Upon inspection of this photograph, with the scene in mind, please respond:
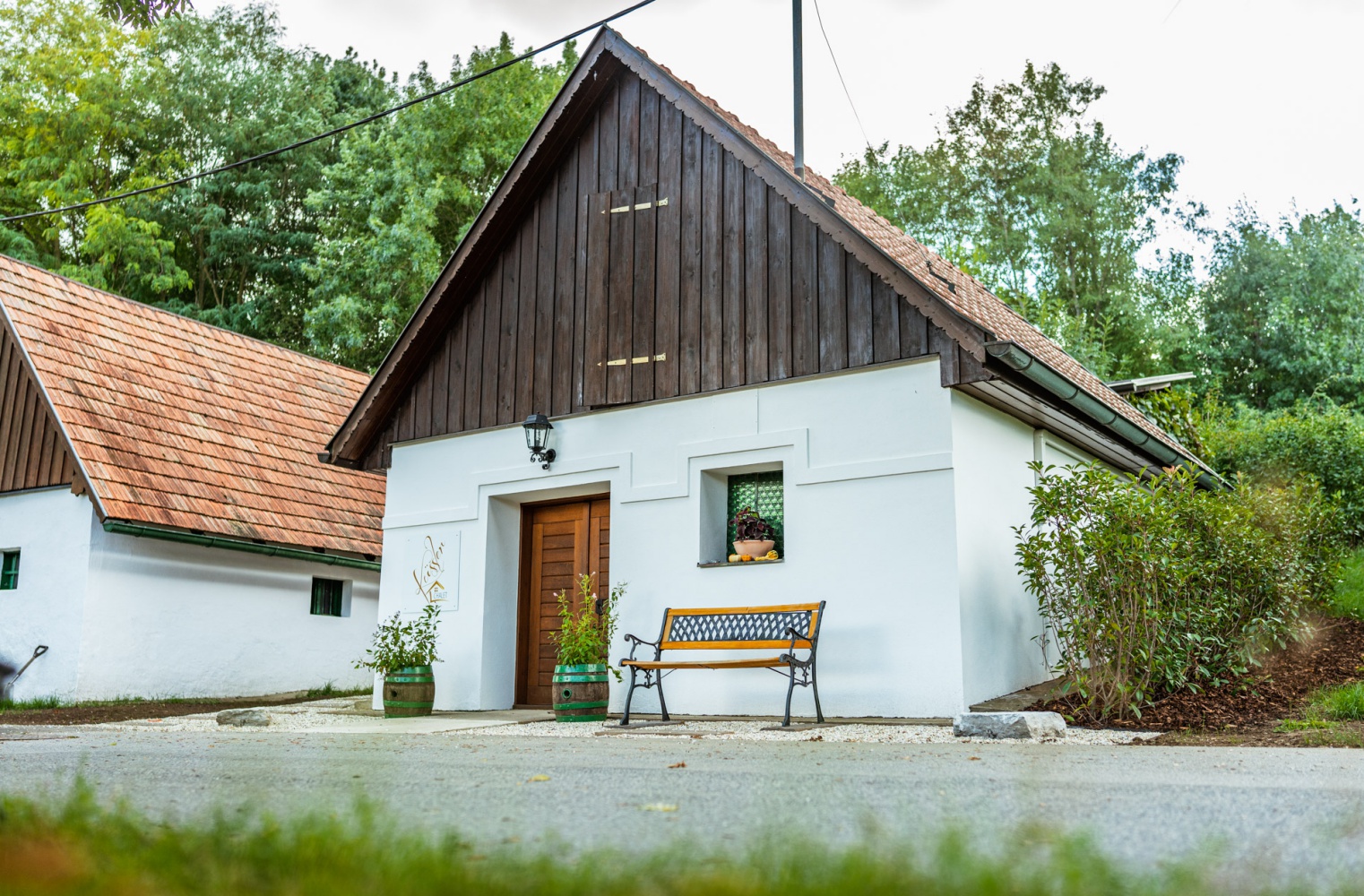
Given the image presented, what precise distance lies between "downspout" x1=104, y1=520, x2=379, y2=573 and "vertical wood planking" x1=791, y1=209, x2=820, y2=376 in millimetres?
8206

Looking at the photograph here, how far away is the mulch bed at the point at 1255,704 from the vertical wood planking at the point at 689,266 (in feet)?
13.6

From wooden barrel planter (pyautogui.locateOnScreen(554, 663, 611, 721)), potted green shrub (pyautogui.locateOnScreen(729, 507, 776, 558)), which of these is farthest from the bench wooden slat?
potted green shrub (pyautogui.locateOnScreen(729, 507, 776, 558))

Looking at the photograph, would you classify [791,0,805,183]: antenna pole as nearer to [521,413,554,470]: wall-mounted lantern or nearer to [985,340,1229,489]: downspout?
[985,340,1229,489]: downspout

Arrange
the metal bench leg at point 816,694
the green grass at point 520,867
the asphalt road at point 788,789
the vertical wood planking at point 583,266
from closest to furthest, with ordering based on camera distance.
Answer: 1. the green grass at point 520,867
2. the asphalt road at point 788,789
3. the metal bench leg at point 816,694
4. the vertical wood planking at point 583,266

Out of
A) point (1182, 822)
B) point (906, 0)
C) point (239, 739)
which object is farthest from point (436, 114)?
point (1182, 822)

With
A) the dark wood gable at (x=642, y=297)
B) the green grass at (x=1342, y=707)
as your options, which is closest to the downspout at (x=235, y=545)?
the dark wood gable at (x=642, y=297)

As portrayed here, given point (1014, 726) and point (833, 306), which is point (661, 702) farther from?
point (833, 306)

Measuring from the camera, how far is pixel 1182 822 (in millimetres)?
3273

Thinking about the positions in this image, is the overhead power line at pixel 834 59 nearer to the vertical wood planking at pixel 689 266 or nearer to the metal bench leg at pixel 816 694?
the vertical wood planking at pixel 689 266

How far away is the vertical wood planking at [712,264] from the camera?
34.6ft

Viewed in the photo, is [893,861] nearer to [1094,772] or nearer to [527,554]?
[1094,772]

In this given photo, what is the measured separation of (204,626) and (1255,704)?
11.9 metres

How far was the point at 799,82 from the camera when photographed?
1059 cm

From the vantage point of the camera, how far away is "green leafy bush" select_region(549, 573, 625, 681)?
10031 millimetres
